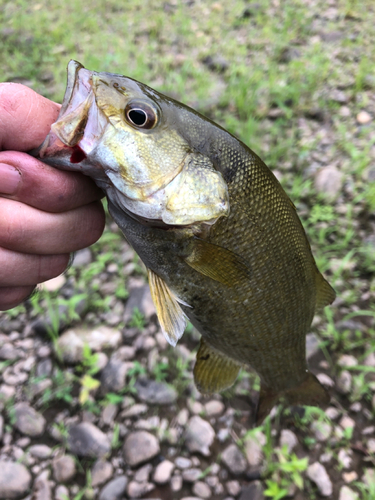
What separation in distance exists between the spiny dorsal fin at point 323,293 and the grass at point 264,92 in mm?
805

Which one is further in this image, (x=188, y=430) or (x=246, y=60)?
(x=246, y=60)

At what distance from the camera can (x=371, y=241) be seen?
2.68m

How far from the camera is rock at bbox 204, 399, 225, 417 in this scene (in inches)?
81.7

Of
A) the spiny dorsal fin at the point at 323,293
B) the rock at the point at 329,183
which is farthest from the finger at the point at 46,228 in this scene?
the rock at the point at 329,183

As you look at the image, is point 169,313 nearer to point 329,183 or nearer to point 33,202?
point 33,202

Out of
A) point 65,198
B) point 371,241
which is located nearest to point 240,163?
point 65,198

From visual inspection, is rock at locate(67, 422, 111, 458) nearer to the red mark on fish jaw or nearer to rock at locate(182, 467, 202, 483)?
rock at locate(182, 467, 202, 483)

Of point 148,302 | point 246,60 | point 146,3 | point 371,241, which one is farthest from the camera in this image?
point 146,3

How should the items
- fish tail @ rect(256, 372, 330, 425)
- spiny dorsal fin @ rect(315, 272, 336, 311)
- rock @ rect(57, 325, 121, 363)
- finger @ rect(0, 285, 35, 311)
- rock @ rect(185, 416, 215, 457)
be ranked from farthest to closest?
rock @ rect(57, 325, 121, 363) → rock @ rect(185, 416, 215, 457) → fish tail @ rect(256, 372, 330, 425) → spiny dorsal fin @ rect(315, 272, 336, 311) → finger @ rect(0, 285, 35, 311)

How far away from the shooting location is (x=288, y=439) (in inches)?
77.8

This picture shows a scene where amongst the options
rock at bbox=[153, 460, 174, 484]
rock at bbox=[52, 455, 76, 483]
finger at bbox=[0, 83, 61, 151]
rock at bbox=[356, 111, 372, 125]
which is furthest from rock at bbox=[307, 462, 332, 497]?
rock at bbox=[356, 111, 372, 125]

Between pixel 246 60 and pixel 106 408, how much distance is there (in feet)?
13.5

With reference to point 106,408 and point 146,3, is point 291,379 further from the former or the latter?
point 146,3

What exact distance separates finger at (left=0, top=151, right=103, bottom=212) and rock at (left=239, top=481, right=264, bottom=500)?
167 cm
